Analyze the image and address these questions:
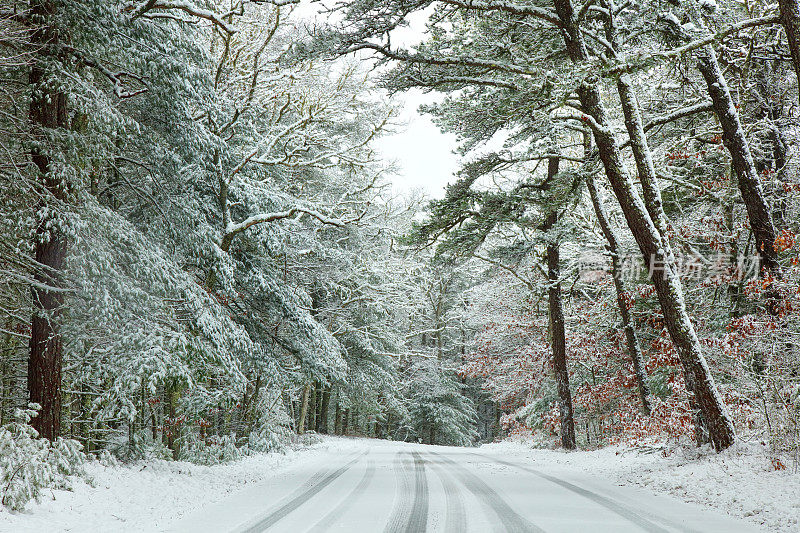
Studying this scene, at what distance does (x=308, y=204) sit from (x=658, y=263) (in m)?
8.37

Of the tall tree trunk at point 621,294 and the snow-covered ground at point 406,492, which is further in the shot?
the tall tree trunk at point 621,294

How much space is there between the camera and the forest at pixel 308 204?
743cm

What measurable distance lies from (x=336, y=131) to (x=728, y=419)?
16150mm

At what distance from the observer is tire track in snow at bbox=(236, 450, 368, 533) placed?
5449 mm

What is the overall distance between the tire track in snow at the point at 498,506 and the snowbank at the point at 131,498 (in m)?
3.47

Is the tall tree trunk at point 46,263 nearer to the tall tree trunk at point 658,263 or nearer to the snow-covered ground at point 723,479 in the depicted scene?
the tall tree trunk at point 658,263

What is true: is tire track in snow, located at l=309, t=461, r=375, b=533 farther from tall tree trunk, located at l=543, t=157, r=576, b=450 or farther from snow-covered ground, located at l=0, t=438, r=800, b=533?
tall tree trunk, located at l=543, t=157, r=576, b=450

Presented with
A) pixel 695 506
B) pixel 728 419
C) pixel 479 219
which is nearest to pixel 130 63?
pixel 479 219

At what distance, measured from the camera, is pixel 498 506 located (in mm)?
6234

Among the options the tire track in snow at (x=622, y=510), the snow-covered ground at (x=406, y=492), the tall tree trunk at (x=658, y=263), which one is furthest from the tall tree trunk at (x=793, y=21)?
the tire track in snow at (x=622, y=510)

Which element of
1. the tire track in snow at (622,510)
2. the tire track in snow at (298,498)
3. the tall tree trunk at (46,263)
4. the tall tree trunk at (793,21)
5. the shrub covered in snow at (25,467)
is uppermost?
the tall tree trunk at (793,21)

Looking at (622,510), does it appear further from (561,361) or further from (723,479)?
(561,361)

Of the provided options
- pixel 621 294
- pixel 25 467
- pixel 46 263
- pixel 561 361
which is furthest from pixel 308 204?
pixel 25 467

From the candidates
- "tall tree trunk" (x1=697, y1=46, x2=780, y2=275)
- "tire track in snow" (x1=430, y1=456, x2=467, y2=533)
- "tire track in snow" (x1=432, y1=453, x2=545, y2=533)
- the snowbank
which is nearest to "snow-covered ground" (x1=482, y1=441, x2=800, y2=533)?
"tire track in snow" (x1=432, y1=453, x2=545, y2=533)
